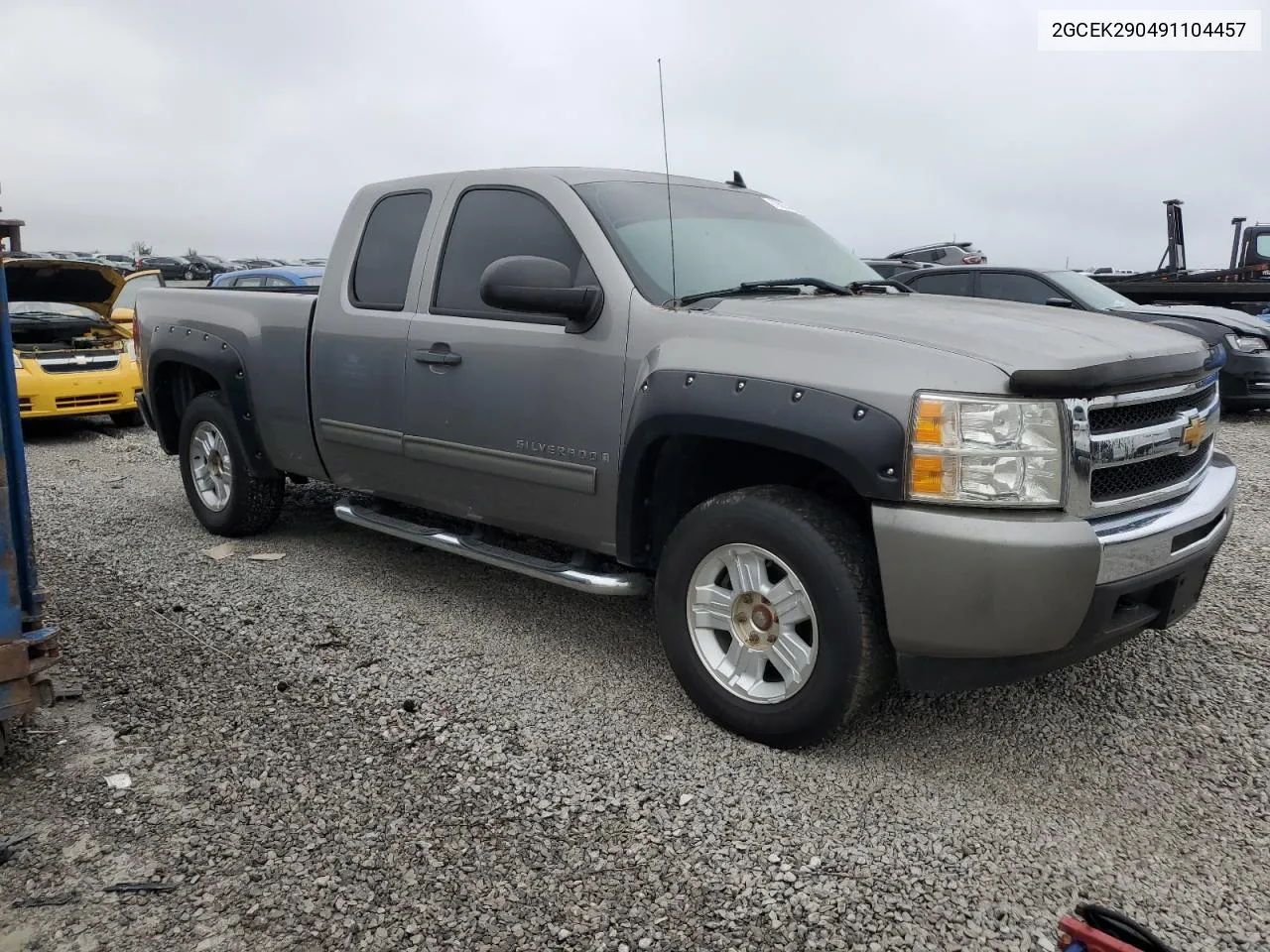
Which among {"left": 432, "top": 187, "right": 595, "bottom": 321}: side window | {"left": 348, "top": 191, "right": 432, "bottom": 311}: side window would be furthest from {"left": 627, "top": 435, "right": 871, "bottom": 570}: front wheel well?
{"left": 348, "top": 191, "right": 432, "bottom": 311}: side window

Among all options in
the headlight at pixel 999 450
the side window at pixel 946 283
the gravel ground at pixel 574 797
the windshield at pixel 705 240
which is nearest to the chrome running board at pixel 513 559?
the gravel ground at pixel 574 797

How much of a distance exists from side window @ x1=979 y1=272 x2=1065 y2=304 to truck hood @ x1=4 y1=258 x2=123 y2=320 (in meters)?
8.71

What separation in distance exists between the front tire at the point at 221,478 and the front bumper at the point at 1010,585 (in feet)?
12.4

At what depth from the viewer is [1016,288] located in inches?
386

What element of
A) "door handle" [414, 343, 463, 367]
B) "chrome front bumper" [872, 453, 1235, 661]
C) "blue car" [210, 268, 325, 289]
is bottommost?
"chrome front bumper" [872, 453, 1235, 661]

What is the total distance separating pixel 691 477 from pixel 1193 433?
1615 mm

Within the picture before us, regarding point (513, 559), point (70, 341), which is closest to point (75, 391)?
point (70, 341)

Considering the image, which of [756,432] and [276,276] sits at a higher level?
[276,276]

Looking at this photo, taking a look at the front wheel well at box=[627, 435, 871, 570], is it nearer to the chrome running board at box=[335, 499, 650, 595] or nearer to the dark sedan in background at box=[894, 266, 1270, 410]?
the chrome running board at box=[335, 499, 650, 595]

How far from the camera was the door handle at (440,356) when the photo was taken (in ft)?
13.5

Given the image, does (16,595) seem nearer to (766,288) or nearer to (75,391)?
(766,288)

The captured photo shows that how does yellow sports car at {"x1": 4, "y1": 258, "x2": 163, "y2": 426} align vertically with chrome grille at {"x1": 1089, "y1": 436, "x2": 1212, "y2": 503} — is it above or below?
above

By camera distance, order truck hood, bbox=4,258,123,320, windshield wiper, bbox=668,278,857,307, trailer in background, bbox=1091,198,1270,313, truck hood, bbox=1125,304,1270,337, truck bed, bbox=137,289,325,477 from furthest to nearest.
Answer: trailer in background, bbox=1091,198,1270,313 → truck hood, bbox=1125,304,1270,337 → truck hood, bbox=4,258,123,320 → truck bed, bbox=137,289,325,477 → windshield wiper, bbox=668,278,857,307

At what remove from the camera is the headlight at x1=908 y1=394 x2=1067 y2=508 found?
2.72 m
